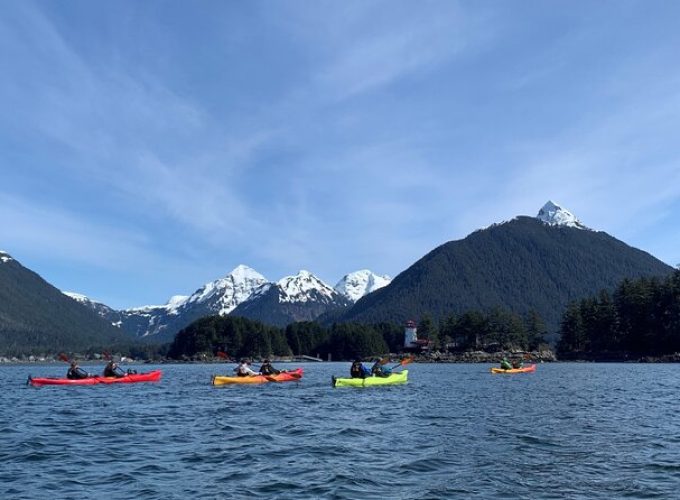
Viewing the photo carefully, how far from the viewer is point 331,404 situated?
40.7 metres

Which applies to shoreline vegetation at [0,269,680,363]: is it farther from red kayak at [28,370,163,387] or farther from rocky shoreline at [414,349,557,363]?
red kayak at [28,370,163,387]

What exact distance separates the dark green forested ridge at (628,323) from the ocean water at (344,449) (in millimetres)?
104863

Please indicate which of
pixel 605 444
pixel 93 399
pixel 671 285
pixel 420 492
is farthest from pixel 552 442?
pixel 671 285

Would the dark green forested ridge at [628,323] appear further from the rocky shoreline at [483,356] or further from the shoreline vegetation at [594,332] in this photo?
the rocky shoreline at [483,356]

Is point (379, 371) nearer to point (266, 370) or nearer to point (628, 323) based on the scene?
point (266, 370)

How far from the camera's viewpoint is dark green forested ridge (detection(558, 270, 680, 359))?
135125mm

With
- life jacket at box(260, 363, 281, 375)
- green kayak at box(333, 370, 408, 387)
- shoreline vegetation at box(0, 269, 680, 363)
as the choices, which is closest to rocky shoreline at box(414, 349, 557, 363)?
shoreline vegetation at box(0, 269, 680, 363)

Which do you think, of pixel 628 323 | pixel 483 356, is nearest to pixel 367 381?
pixel 628 323

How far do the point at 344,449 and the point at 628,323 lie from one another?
452 feet

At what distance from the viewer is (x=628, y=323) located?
143625 mm

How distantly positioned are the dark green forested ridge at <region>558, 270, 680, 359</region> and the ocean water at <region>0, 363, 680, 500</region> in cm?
10486

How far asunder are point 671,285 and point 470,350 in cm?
6083

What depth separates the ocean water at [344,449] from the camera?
1738 centimetres

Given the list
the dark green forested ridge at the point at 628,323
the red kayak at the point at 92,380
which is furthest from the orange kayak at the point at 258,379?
the dark green forested ridge at the point at 628,323
